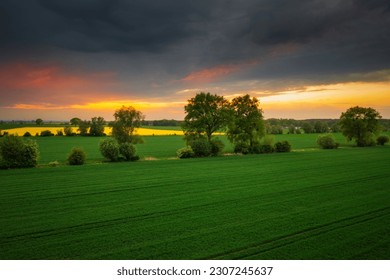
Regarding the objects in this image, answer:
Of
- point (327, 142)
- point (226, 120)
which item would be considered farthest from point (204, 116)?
point (327, 142)

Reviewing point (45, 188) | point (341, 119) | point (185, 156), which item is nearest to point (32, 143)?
point (45, 188)

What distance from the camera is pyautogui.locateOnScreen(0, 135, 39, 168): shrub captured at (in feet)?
91.9

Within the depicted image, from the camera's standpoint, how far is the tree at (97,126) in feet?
309

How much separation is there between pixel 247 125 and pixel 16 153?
3485 cm

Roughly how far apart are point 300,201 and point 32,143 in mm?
28683

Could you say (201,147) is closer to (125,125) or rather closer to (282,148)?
(125,125)

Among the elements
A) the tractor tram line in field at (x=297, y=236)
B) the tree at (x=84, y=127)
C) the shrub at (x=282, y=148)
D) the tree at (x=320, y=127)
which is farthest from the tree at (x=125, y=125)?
the tree at (x=320, y=127)

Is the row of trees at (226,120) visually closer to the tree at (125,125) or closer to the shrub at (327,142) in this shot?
the tree at (125,125)

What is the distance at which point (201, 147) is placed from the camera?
4122cm

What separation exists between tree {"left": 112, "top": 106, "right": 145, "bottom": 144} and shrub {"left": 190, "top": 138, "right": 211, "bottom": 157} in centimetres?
850

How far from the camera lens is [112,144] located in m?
35.7

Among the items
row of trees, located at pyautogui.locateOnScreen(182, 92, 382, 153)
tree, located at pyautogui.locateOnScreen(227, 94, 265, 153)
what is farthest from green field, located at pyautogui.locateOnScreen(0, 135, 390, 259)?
tree, located at pyautogui.locateOnScreen(227, 94, 265, 153)

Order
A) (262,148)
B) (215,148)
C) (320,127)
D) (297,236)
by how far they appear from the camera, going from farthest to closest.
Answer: (320,127), (262,148), (215,148), (297,236)

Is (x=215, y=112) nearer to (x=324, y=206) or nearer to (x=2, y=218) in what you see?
(x=324, y=206)
